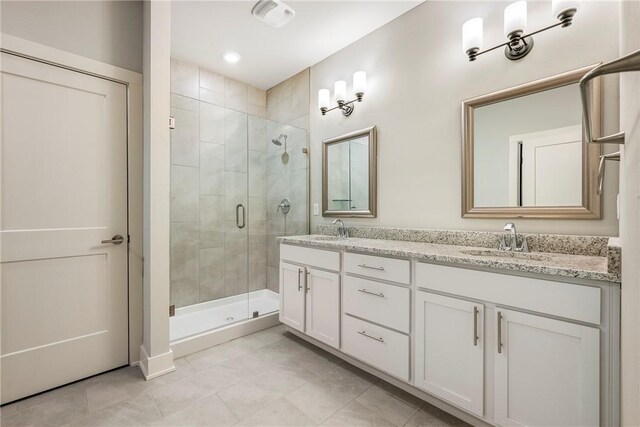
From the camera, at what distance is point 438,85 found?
2117mm

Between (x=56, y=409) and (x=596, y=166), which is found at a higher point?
(x=596, y=166)

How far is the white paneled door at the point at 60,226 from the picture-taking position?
5.51 feet

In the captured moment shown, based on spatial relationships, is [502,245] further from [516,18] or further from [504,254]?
[516,18]

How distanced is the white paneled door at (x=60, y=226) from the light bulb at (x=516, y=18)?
2491 millimetres

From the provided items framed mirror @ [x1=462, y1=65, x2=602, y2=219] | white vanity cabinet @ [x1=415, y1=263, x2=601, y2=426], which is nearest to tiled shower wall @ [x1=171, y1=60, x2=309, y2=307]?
framed mirror @ [x1=462, y1=65, x2=602, y2=219]

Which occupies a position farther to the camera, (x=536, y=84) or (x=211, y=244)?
(x=211, y=244)

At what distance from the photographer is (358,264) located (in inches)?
→ 76.1

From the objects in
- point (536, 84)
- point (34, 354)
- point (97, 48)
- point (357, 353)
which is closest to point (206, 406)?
point (357, 353)

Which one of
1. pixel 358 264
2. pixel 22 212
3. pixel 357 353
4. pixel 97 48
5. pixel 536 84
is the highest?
pixel 97 48

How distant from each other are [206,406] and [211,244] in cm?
158

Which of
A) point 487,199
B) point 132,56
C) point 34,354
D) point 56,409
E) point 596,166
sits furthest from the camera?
A: point 132,56

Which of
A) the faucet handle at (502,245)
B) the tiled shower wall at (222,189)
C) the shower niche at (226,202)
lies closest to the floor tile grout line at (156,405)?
the shower niche at (226,202)

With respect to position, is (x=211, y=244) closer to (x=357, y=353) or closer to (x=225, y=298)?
(x=225, y=298)

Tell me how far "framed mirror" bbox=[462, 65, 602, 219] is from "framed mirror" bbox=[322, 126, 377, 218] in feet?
2.61
